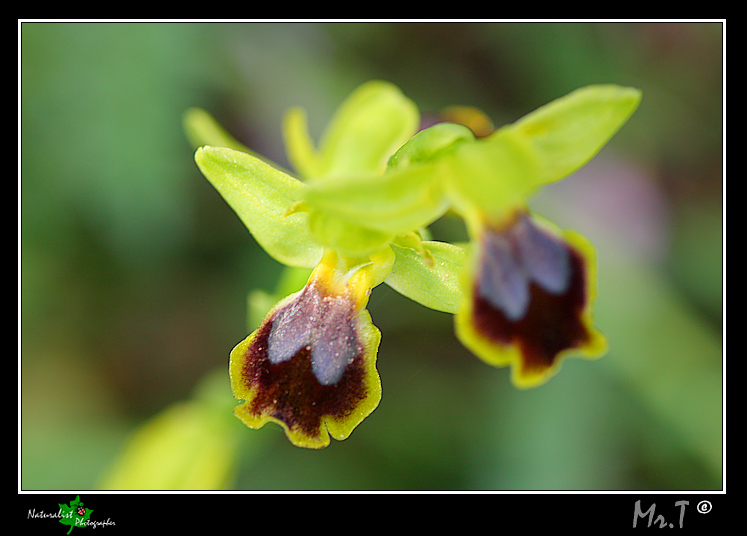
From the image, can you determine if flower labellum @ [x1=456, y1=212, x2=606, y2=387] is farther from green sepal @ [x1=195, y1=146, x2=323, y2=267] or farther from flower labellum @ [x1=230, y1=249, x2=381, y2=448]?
green sepal @ [x1=195, y1=146, x2=323, y2=267]

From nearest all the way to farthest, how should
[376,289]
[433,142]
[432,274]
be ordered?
[433,142]
[432,274]
[376,289]

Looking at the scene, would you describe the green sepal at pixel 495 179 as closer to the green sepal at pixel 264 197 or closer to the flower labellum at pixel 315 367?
the flower labellum at pixel 315 367

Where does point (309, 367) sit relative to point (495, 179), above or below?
Answer: below

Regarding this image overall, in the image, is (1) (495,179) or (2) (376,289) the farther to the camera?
(2) (376,289)

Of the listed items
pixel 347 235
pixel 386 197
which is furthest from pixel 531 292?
pixel 347 235

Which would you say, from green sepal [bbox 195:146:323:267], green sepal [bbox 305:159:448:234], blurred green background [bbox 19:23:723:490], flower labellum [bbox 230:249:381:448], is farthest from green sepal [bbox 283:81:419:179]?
green sepal [bbox 305:159:448:234]

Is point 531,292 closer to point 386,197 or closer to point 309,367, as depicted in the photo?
point 386,197

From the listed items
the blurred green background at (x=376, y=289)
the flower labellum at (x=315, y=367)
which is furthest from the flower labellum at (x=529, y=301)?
the blurred green background at (x=376, y=289)
